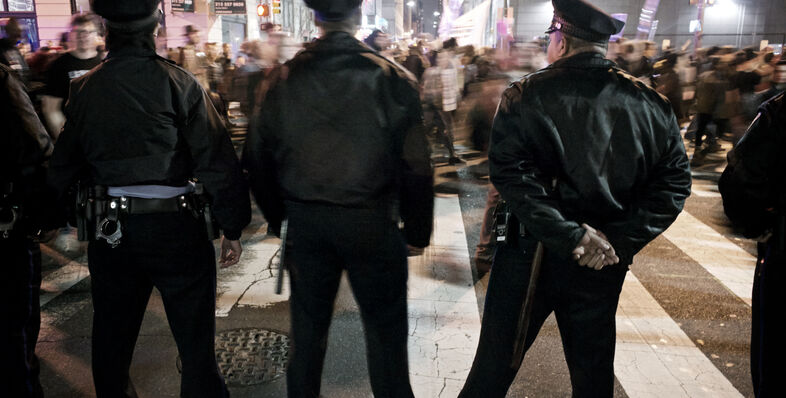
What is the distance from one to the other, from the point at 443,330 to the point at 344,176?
224 cm

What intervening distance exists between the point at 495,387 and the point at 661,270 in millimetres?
3814

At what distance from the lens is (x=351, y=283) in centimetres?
258

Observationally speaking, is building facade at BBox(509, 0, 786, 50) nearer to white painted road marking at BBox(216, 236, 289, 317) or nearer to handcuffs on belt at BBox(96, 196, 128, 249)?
white painted road marking at BBox(216, 236, 289, 317)

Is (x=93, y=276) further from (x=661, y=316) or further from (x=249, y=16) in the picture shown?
(x=249, y=16)

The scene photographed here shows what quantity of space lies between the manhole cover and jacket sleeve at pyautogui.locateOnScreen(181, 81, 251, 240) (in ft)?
4.22

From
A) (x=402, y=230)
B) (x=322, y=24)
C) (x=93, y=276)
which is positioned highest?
(x=322, y=24)

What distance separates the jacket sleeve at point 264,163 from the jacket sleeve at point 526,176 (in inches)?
37.0

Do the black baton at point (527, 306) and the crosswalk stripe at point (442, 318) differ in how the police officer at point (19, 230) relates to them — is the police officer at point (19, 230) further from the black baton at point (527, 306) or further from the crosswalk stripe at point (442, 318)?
the black baton at point (527, 306)

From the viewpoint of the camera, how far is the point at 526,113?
2.32 metres

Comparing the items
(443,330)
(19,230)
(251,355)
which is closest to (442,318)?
(443,330)

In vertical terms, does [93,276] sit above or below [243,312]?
above

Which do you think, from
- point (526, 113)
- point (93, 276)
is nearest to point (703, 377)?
point (526, 113)

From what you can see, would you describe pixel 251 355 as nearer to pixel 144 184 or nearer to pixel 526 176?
pixel 144 184

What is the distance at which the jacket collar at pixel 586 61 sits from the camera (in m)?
2.34
